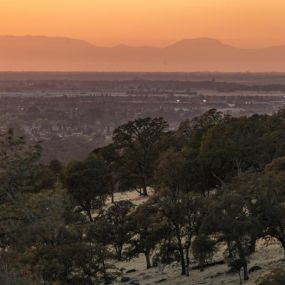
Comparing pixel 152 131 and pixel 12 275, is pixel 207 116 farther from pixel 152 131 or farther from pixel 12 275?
pixel 12 275

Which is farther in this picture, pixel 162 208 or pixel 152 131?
pixel 152 131

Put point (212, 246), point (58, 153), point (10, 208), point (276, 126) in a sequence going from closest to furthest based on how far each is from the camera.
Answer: point (10, 208) < point (212, 246) < point (276, 126) < point (58, 153)

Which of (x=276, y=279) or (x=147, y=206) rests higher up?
(x=276, y=279)

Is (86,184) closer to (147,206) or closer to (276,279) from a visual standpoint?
(147,206)

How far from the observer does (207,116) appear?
66.5m

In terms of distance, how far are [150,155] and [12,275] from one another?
48500mm

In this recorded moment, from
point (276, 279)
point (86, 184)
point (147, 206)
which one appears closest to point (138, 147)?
point (86, 184)

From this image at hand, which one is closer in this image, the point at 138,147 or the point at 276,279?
the point at 276,279

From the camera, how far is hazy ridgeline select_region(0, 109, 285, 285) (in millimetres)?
17672

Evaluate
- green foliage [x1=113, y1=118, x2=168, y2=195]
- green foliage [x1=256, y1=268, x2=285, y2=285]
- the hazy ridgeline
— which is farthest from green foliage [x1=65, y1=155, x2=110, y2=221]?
green foliage [x1=256, y1=268, x2=285, y2=285]

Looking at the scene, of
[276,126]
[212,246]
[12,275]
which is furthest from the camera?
[276,126]

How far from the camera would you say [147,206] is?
3503 centimetres

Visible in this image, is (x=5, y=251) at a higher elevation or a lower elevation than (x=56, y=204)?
lower

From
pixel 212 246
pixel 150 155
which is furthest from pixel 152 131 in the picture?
pixel 212 246
